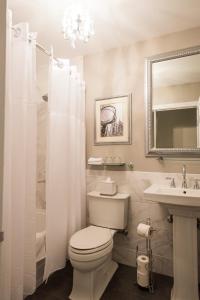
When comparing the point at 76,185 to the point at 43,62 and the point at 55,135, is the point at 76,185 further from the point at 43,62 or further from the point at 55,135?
the point at 43,62

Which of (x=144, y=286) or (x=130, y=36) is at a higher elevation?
(x=130, y=36)

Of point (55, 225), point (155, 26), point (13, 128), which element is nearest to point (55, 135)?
point (13, 128)

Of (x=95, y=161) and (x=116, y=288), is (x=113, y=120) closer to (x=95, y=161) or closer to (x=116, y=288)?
(x=95, y=161)

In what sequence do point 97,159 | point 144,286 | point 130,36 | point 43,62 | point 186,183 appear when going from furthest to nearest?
point 43,62, point 97,159, point 130,36, point 186,183, point 144,286

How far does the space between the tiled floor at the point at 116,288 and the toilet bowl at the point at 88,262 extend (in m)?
0.09

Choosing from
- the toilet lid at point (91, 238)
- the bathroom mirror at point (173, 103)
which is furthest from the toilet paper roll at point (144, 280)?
the bathroom mirror at point (173, 103)

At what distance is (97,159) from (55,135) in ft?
1.92

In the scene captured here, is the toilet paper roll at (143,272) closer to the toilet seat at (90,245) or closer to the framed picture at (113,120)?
the toilet seat at (90,245)

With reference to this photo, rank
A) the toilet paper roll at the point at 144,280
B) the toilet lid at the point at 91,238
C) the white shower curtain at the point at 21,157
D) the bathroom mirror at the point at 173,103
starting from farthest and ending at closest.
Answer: the bathroom mirror at the point at 173,103
the toilet paper roll at the point at 144,280
the toilet lid at the point at 91,238
the white shower curtain at the point at 21,157

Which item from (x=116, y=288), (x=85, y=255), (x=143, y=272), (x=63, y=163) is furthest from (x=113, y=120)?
(x=116, y=288)

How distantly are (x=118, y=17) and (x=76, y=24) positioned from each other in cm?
51

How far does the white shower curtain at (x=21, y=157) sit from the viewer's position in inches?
50.4

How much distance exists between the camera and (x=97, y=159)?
2154mm

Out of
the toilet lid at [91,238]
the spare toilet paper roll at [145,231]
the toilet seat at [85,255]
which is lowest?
the toilet seat at [85,255]
